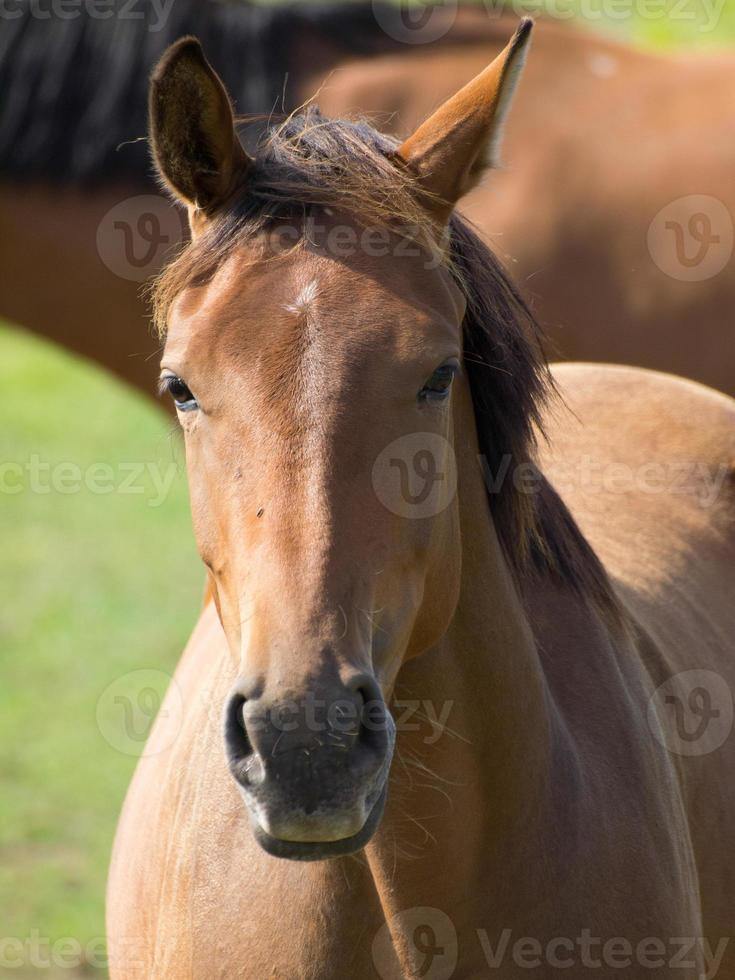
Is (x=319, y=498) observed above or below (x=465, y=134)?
below

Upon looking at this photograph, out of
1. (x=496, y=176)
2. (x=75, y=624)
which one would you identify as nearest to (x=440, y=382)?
(x=496, y=176)

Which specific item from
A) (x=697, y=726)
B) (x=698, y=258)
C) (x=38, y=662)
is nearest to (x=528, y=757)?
(x=697, y=726)

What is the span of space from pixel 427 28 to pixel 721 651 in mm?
3602

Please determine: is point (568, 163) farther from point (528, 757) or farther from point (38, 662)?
point (38, 662)

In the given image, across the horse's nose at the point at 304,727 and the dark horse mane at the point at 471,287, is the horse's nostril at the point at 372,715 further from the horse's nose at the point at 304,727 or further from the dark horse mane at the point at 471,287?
the dark horse mane at the point at 471,287

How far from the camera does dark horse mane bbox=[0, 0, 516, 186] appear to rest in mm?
5238

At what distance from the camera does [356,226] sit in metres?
2.09

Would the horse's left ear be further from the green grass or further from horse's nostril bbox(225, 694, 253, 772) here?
horse's nostril bbox(225, 694, 253, 772)

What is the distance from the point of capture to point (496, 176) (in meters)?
5.26

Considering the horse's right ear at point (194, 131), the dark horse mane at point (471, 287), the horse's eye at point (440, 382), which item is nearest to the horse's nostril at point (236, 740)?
the horse's eye at point (440, 382)

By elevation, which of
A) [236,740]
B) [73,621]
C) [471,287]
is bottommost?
[73,621]

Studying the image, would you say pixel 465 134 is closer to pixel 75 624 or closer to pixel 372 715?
pixel 372 715

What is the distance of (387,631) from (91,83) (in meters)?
3.98

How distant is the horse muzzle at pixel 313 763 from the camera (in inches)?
66.3
